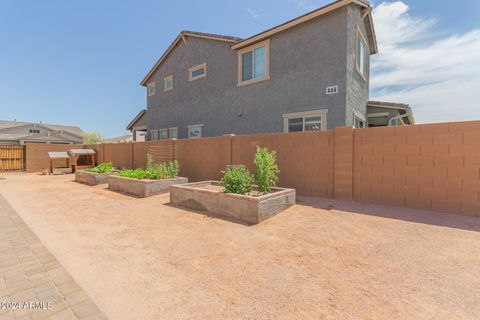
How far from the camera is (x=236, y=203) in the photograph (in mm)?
5281

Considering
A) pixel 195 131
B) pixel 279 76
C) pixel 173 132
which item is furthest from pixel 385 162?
pixel 173 132

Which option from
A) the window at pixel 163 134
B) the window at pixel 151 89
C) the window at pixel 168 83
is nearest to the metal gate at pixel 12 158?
the window at pixel 151 89

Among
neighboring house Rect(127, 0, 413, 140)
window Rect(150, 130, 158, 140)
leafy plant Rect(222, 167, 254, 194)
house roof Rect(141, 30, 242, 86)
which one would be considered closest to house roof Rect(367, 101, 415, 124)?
neighboring house Rect(127, 0, 413, 140)

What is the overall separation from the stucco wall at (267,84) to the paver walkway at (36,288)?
29.1 feet

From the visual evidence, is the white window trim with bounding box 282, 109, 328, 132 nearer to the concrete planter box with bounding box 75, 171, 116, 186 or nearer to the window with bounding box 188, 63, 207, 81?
the window with bounding box 188, 63, 207, 81

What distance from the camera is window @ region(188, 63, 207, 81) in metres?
14.0

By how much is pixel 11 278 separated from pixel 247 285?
300 cm

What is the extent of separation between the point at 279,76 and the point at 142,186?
24.6ft

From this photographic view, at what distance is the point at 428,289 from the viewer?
2561 mm

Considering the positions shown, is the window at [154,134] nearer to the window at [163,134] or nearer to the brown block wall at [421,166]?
the window at [163,134]

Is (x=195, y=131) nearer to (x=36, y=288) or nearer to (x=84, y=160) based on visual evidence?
(x=84, y=160)

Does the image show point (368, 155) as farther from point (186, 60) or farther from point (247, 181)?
point (186, 60)

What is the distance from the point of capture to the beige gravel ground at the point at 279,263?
2.31m

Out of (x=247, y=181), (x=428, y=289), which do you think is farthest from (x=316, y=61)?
(x=428, y=289)
